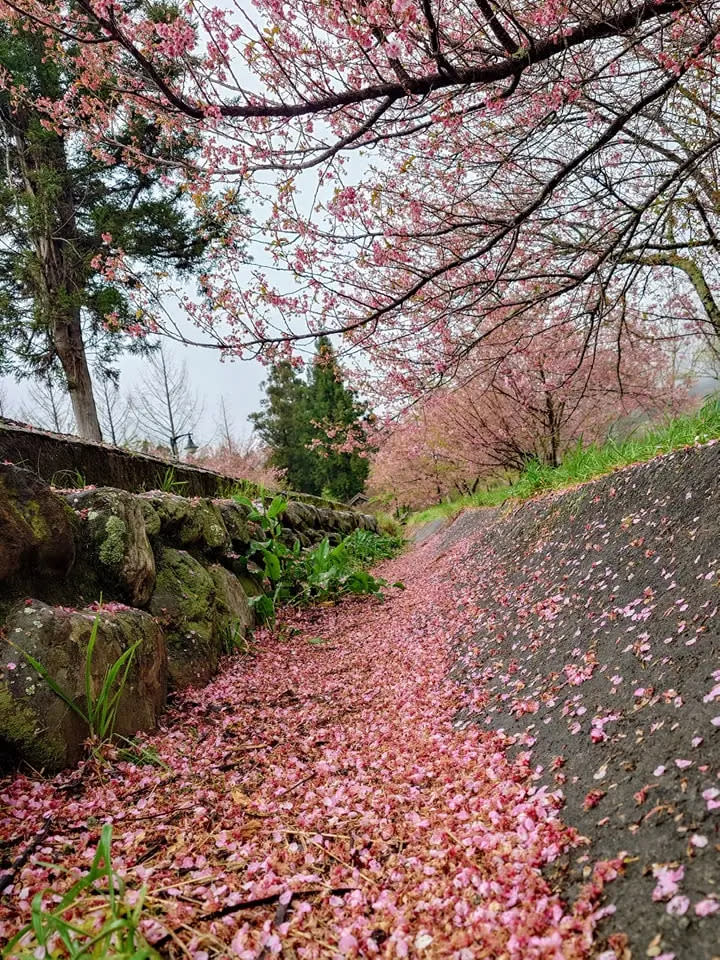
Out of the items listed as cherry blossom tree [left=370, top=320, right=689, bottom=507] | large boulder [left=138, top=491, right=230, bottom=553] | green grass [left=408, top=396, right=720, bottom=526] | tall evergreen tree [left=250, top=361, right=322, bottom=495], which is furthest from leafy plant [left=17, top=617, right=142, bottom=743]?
tall evergreen tree [left=250, top=361, right=322, bottom=495]

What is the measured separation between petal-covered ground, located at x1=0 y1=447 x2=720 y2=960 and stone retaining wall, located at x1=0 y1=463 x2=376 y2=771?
18 centimetres

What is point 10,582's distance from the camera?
210 centimetres

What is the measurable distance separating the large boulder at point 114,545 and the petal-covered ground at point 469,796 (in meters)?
0.71

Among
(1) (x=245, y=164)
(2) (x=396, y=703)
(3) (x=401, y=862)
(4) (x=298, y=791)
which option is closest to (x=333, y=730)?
(2) (x=396, y=703)

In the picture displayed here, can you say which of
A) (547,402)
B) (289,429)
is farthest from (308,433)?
(547,402)

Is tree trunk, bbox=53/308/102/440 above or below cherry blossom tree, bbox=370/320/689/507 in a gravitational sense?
above

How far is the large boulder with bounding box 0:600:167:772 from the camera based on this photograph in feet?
5.88

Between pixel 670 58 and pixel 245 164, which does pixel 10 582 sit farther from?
pixel 670 58

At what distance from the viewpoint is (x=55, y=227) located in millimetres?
10367

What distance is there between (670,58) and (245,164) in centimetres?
198

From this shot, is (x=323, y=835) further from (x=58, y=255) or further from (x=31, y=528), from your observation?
(x=58, y=255)

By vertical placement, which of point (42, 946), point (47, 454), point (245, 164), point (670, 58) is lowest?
point (42, 946)

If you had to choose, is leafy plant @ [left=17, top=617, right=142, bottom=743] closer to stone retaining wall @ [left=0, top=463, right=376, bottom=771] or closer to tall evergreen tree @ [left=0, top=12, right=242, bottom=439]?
stone retaining wall @ [left=0, top=463, right=376, bottom=771]

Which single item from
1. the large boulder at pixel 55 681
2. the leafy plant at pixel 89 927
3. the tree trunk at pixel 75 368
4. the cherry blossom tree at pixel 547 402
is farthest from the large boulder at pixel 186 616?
the tree trunk at pixel 75 368
